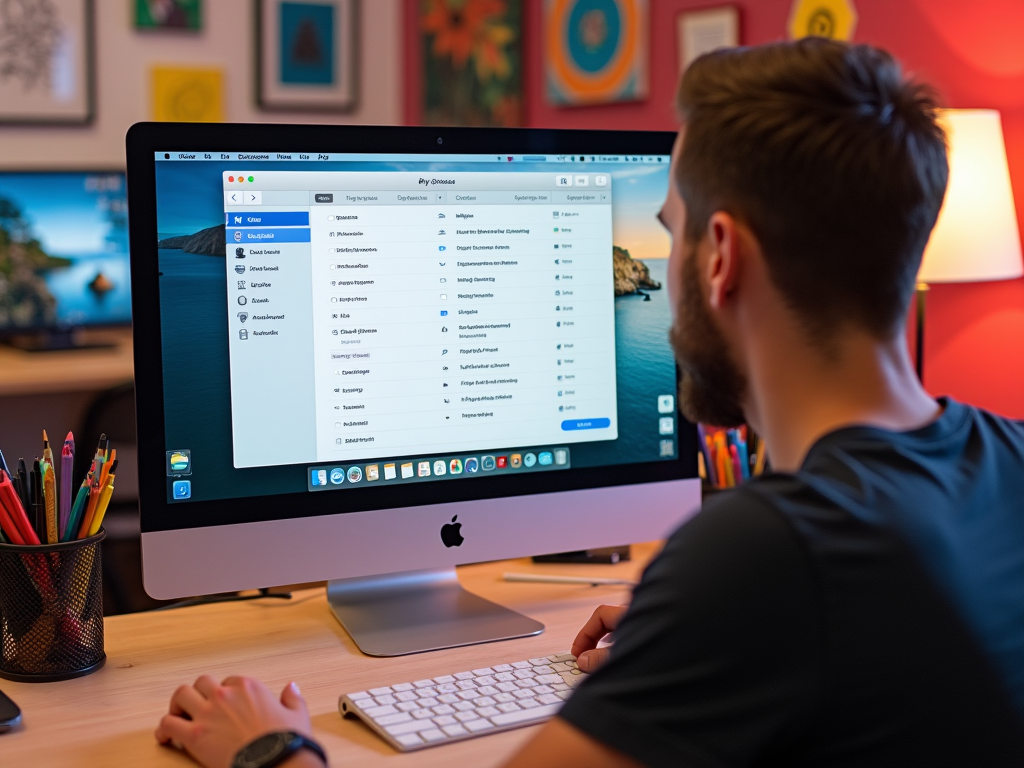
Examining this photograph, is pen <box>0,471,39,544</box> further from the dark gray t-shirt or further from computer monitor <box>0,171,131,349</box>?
computer monitor <box>0,171,131,349</box>

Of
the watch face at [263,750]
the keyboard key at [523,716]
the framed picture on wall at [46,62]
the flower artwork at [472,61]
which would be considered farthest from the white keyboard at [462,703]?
the framed picture on wall at [46,62]

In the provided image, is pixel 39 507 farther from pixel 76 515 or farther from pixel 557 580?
pixel 557 580

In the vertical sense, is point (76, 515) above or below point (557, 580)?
above

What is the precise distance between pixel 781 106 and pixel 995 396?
1.56 m

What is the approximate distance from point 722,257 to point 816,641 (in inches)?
11.3

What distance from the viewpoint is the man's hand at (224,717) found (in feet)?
2.86

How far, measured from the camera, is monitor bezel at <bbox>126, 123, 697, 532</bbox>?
1.08 meters

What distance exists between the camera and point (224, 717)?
900mm

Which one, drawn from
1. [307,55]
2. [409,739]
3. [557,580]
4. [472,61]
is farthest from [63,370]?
[409,739]

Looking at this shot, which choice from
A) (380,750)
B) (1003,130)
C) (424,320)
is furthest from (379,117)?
(380,750)

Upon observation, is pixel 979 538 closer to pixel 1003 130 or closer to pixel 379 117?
pixel 1003 130

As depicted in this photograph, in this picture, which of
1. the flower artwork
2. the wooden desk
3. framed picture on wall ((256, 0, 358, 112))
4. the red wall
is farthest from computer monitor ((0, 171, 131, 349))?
the wooden desk

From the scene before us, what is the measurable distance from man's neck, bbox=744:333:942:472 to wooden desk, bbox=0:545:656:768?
0.35m

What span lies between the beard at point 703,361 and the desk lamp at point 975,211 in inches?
43.7
